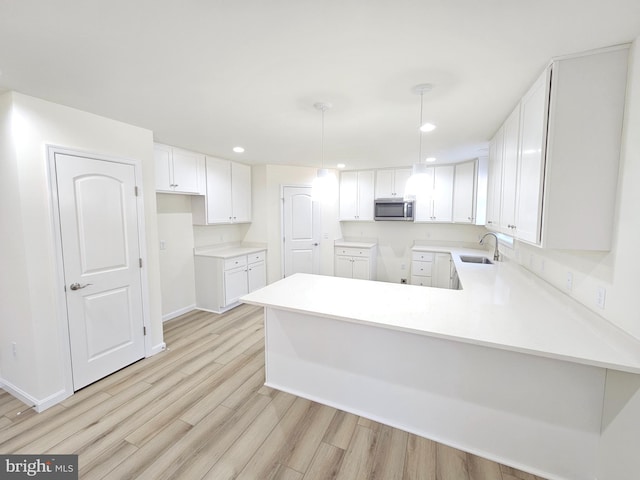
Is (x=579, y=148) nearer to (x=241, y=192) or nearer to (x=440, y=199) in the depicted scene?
(x=440, y=199)

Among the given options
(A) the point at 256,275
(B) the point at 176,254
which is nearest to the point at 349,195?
(A) the point at 256,275

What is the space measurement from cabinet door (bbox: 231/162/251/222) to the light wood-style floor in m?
2.70

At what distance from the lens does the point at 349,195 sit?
17.9 feet

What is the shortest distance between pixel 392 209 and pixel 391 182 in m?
0.53

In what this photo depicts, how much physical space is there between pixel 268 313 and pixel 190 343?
1518mm

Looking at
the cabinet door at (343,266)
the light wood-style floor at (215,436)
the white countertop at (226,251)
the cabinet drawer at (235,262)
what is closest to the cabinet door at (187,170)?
the white countertop at (226,251)

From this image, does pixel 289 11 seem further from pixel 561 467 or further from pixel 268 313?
pixel 561 467

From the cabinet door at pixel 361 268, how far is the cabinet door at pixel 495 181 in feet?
7.97

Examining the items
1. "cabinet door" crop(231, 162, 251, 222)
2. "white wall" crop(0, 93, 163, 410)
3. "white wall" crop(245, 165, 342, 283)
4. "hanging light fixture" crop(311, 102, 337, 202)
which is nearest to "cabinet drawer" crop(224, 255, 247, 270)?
"white wall" crop(245, 165, 342, 283)

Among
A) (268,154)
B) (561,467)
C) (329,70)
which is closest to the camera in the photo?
(561,467)

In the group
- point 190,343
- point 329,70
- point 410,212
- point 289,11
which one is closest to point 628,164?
point 329,70

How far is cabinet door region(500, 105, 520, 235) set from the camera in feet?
6.84

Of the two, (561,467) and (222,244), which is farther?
(222,244)

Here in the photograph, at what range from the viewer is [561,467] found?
1.53 m
